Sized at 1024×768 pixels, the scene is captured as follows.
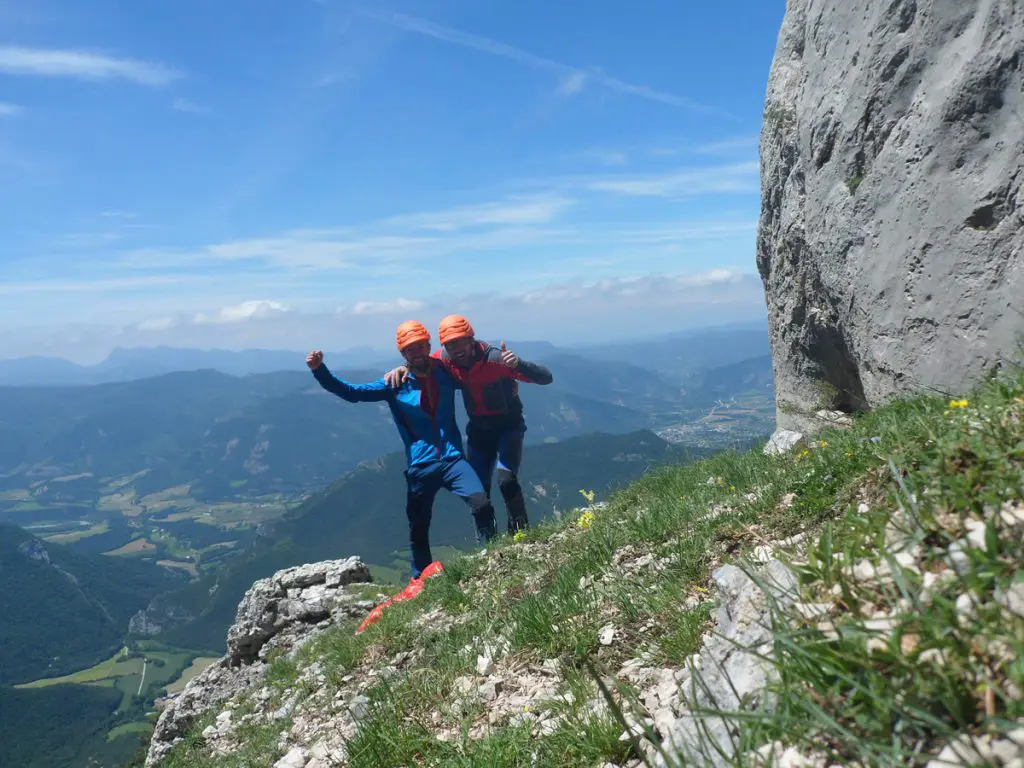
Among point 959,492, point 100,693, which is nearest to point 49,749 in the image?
point 100,693

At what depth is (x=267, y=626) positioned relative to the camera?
1334 cm

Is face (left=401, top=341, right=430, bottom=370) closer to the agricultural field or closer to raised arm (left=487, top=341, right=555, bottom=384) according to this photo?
raised arm (left=487, top=341, right=555, bottom=384)

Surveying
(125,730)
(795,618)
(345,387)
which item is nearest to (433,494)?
(345,387)

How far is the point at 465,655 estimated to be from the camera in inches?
206

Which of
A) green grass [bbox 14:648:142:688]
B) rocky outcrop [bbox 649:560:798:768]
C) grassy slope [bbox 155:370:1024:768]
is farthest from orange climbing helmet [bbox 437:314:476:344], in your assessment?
green grass [bbox 14:648:142:688]

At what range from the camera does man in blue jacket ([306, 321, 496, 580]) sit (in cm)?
1076

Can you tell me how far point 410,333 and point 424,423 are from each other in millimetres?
1679

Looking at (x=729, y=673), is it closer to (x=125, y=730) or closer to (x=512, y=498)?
(x=512, y=498)

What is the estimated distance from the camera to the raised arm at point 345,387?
10.9 m

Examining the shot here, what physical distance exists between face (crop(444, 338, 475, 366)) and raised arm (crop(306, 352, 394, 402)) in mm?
1323

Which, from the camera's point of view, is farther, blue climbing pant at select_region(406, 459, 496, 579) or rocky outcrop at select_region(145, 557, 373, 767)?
rocky outcrop at select_region(145, 557, 373, 767)

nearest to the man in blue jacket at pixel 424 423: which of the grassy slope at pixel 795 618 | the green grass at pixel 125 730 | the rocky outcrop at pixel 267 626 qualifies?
the grassy slope at pixel 795 618

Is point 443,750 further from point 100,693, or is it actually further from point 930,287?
point 100,693

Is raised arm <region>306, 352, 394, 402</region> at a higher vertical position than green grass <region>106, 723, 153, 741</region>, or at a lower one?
higher
